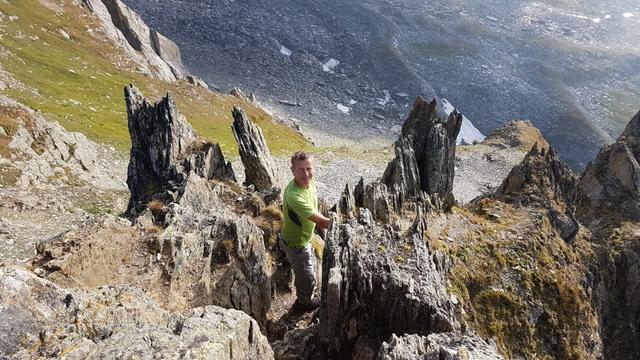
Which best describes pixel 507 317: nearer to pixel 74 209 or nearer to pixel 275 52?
pixel 74 209

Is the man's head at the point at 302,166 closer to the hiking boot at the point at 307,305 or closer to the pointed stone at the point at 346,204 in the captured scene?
the pointed stone at the point at 346,204

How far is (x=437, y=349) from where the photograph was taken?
895 centimetres

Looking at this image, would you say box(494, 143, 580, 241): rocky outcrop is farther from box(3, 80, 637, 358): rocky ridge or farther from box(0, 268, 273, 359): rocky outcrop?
box(0, 268, 273, 359): rocky outcrop

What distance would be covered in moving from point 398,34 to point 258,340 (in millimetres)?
204743

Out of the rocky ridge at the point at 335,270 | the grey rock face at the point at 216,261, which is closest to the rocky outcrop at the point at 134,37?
the rocky ridge at the point at 335,270

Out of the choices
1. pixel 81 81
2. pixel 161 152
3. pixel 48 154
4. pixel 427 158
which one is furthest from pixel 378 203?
pixel 81 81

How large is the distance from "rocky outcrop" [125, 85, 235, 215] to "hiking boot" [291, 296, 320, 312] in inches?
447

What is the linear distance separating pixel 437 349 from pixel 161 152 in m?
21.6

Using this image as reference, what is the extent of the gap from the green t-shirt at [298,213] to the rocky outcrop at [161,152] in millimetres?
11839

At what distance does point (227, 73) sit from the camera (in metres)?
145

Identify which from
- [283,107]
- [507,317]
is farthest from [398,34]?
[507,317]

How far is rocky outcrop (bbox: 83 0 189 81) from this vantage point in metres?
97.4

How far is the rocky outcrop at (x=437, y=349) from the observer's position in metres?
8.70

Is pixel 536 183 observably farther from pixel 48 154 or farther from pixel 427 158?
pixel 48 154
